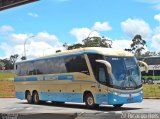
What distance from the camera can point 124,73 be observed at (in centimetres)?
2320

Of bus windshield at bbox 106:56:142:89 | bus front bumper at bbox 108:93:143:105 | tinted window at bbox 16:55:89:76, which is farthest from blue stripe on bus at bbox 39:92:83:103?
bus windshield at bbox 106:56:142:89

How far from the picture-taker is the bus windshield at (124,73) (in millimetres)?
22891

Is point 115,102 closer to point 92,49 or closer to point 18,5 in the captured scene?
point 92,49

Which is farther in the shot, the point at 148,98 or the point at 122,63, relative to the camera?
the point at 148,98

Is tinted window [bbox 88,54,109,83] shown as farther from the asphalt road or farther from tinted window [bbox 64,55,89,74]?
the asphalt road

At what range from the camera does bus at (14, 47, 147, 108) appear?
2292 centimetres

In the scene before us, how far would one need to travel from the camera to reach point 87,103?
2453 centimetres

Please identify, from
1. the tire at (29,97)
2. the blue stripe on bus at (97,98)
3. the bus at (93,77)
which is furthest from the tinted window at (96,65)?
the tire at (29,97)

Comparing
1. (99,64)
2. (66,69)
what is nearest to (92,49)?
(99,64)

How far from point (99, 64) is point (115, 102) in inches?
82.4

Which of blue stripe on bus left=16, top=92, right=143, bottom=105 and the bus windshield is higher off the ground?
the bus windshield

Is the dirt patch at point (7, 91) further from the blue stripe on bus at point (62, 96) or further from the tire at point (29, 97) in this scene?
the blue stripe on bus at point (62, 96)

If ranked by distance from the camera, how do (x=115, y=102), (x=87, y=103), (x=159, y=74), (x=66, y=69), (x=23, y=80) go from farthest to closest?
(x=159, y=74) → (x=23, y=80) → (x=66, y=69) → (x=87, y=103) → (x=115, y=102)

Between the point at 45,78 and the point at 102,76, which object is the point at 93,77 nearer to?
the point at 102,76
